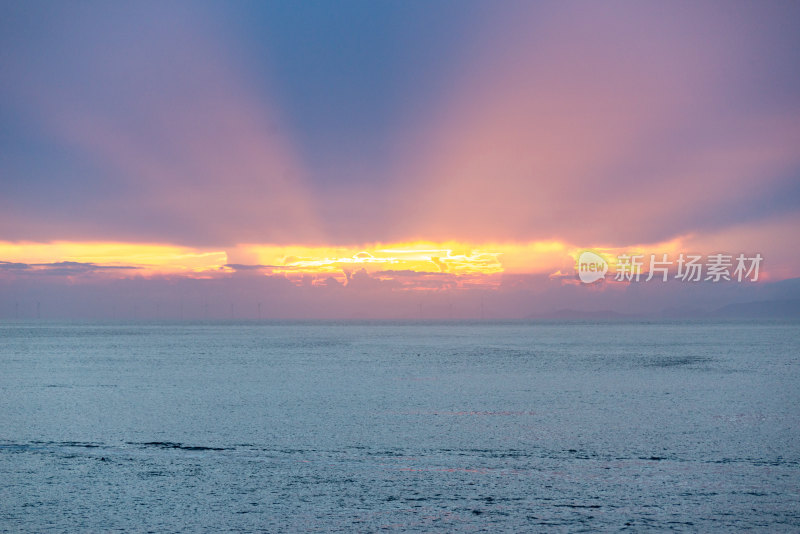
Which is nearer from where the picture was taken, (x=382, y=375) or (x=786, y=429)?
(x=786, y=429)

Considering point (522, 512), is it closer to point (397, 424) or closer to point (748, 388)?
point (397, 424)

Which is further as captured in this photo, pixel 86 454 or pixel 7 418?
pixel 7 418

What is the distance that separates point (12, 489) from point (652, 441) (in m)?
12.4

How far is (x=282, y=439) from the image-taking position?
15.8m

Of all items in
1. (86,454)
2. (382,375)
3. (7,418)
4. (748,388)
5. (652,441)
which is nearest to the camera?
(86,454)

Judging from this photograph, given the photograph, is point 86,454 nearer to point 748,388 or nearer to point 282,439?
point 282,439

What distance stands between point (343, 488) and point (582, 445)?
19.9ft

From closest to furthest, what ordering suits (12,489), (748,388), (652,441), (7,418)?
1. (12,489)
2. (652,441)
3. (7,418)
4. (748,388)

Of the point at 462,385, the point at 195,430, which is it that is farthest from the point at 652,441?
the point at 462,385

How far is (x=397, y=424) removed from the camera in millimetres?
18000

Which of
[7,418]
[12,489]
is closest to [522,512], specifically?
[12,489]

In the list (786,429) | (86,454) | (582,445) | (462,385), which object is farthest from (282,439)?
(462,385)

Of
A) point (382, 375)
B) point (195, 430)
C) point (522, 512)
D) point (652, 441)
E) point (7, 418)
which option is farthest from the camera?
point (382, 375)

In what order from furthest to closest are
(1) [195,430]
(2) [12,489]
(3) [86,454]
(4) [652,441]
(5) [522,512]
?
1. (1) [195,430]
2. (4) [652,441]
3. (3) [86,454]
4. (2) [12,489]
5. (5) [522,512]
